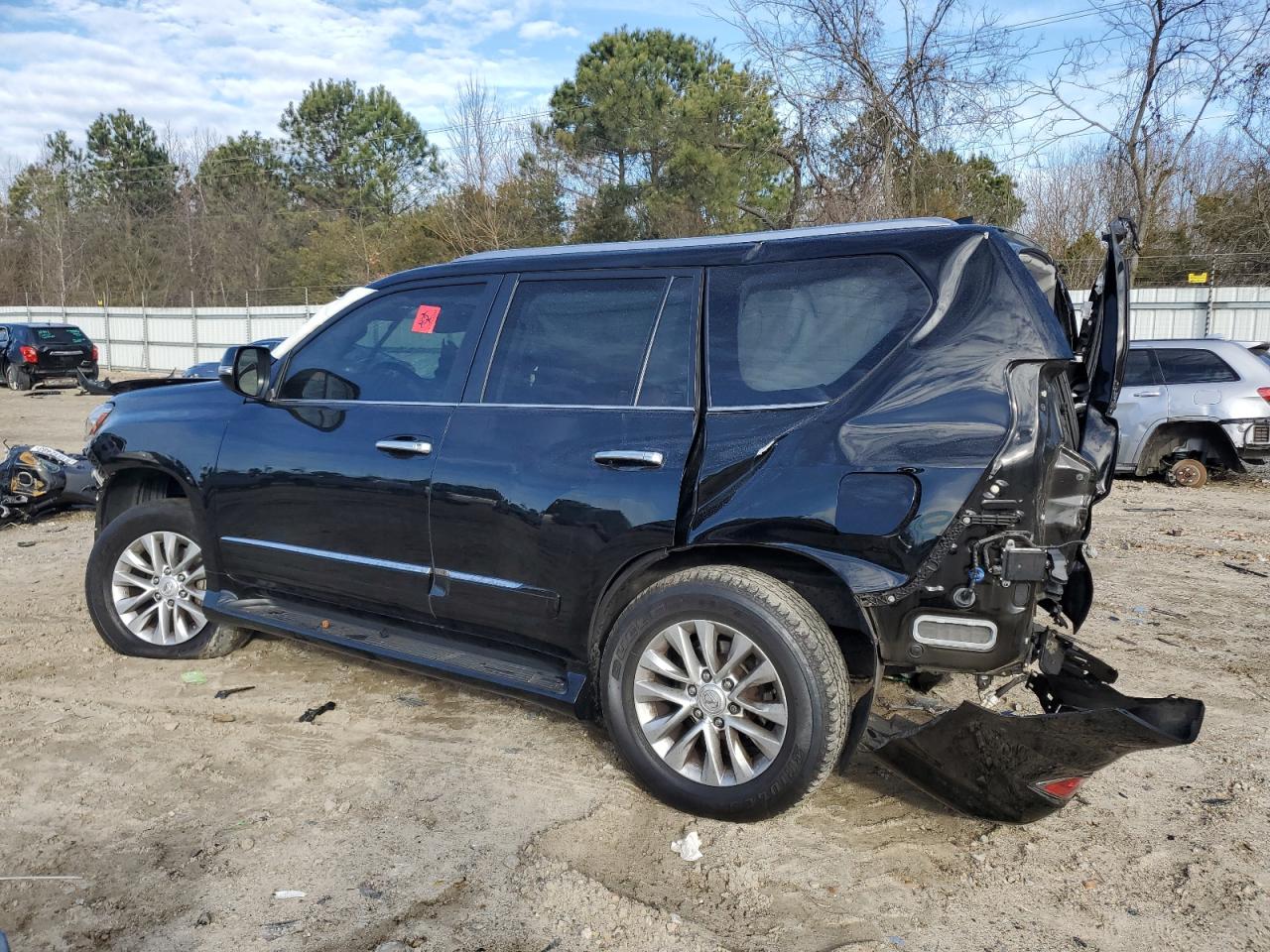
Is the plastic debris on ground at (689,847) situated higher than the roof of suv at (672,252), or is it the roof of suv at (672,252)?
the roof of suv at (672,252)

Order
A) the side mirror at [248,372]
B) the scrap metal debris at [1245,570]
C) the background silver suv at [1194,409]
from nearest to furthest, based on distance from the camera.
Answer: the side mirror at [248,372]
the scrap metal debris at [1245,570]
the background silver suv at [1194,409]

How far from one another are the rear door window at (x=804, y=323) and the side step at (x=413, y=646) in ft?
3.94

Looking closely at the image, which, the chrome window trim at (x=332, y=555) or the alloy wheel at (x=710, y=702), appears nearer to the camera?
the alloy wheel at (x=710, y=702)

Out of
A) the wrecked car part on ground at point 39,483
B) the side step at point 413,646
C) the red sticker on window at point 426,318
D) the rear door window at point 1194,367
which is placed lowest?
the side step at point 413,646

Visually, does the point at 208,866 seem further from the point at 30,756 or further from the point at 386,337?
the point at 386,337

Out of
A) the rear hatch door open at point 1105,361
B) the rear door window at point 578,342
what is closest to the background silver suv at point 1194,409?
the rear hatch door open at point 1105,361

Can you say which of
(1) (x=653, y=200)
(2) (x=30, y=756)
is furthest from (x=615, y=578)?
(1) (x=653, y=200)

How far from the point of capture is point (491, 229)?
24.7m

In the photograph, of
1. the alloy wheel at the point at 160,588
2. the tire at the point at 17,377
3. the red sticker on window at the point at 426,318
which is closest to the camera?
the red sticker on window at the point at 426,318

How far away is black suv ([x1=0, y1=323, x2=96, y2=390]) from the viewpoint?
23078 mm

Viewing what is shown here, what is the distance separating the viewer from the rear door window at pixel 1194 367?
9.93 metres

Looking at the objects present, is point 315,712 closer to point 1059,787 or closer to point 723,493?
point 723,493

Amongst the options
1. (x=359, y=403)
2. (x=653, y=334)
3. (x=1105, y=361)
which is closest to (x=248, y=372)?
(x=359, y=403)

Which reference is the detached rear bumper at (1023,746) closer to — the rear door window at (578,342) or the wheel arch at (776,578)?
the wheel arch at (776,578)
